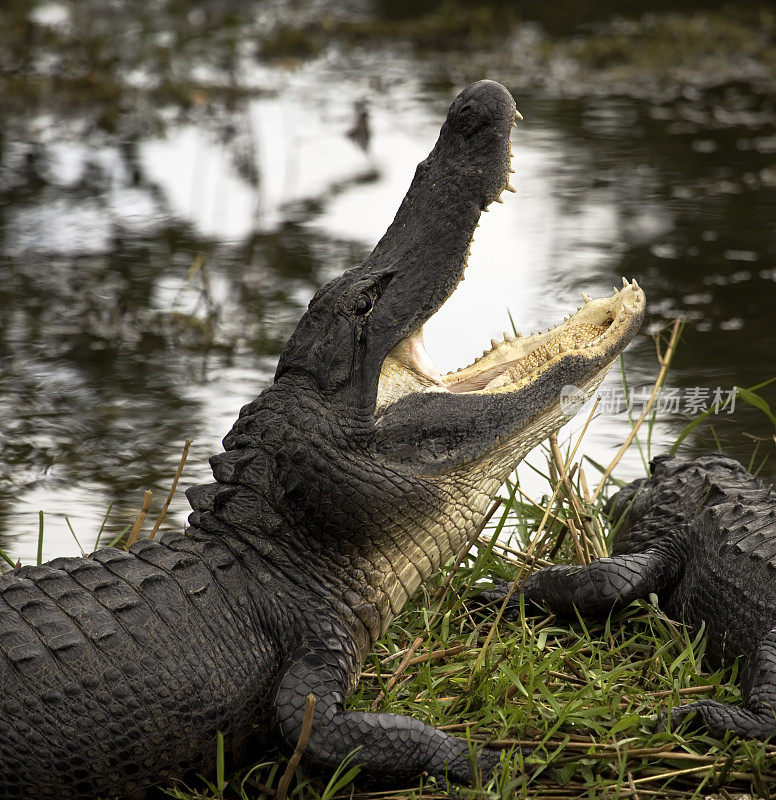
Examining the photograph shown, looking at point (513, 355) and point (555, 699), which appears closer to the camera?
point (555, 699)

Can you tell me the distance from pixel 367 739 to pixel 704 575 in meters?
1.14

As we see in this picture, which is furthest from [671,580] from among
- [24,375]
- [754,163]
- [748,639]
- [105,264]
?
[754,163]

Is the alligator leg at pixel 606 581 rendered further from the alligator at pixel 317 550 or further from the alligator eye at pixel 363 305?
the alligator eye at pixel 363 305

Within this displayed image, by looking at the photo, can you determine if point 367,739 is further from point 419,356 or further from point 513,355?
point 513,355

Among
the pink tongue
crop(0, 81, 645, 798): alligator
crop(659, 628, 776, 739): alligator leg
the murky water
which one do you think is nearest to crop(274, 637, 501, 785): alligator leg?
crop(0, 81, 645, 798): alligator

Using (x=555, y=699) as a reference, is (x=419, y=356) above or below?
above

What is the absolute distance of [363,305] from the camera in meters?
2.74

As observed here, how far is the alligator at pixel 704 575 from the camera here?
8.54ft

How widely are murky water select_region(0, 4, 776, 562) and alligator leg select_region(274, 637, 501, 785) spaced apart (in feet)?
6.02

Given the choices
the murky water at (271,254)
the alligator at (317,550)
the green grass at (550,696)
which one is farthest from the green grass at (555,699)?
the murky water at (271,254)

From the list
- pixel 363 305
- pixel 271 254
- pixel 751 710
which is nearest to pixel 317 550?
pixel 363 305

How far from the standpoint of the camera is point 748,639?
2.81m

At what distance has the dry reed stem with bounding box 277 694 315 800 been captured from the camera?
7.50 feet

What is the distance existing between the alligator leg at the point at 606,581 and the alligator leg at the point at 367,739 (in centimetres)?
70
